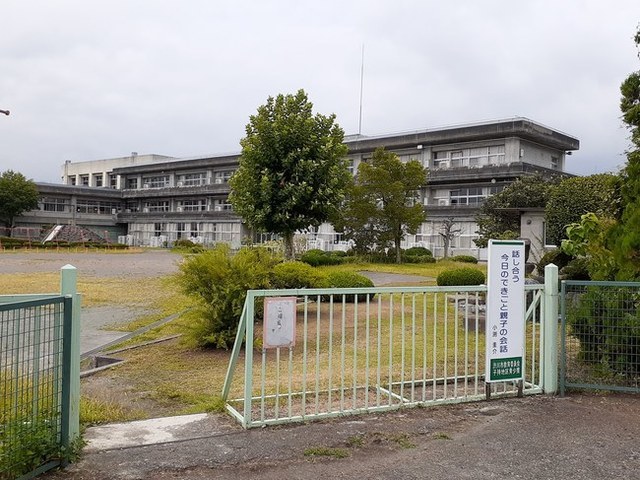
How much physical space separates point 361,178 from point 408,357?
87.1 ft

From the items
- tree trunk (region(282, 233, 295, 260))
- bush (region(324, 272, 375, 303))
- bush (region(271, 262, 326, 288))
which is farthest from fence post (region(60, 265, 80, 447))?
tree trunk (region(282, 233, 295, 260))

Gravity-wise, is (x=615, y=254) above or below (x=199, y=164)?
below

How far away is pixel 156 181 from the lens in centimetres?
7350

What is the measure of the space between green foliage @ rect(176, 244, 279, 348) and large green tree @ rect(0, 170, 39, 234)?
199ft

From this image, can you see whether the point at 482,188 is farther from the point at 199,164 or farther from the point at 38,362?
the point at 38,362

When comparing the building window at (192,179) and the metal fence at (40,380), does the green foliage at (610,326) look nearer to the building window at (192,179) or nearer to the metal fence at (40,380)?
the metal fence at (40,380)

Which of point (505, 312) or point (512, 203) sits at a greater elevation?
point (512, 203)

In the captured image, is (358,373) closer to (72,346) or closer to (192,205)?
(72,346)

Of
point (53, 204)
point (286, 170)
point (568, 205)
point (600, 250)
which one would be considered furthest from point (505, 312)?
point (53, 204)

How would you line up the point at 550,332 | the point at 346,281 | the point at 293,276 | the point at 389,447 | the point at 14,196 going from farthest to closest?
the point at 14,196 → the point at 346,281 → the point at 293,276 → the point at 550,332 → the point at 389,447

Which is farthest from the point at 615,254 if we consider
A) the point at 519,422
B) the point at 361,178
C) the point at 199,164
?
the point at 199,164

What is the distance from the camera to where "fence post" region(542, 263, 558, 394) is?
630cm

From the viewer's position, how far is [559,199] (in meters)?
25.1

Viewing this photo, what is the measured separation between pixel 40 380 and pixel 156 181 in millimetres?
72537
